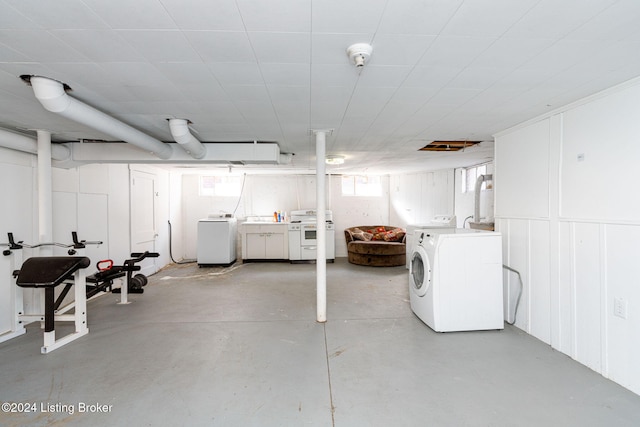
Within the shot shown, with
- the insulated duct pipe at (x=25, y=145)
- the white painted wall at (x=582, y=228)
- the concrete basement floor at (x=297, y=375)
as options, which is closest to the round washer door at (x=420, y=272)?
the concrete basement floor at (x=297, y=375)

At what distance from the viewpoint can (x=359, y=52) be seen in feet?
5.24

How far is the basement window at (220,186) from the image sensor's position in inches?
284

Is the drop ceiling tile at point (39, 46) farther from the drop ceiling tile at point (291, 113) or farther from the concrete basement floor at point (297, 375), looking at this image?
the concrete basement floor at point (297, 375)

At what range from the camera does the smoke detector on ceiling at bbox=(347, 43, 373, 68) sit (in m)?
1.57

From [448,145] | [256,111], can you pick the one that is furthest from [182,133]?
[448,145]

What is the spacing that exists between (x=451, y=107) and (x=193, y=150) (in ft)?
9.40

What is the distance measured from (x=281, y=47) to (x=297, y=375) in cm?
227

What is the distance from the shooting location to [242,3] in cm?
125

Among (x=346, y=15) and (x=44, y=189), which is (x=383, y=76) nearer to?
(x=346, y=15)

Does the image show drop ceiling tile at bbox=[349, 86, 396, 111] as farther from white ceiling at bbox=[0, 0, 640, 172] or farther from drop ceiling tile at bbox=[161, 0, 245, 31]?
drop ceiling tile at bbox=[161, 0, 245, 31]

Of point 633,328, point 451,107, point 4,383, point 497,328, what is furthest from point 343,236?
point 4,383

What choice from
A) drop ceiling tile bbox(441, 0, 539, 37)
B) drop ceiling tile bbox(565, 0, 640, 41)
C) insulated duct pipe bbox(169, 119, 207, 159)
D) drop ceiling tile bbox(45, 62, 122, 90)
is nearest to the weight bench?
insulated duct pipe bbox(169, 119, 207, 159)

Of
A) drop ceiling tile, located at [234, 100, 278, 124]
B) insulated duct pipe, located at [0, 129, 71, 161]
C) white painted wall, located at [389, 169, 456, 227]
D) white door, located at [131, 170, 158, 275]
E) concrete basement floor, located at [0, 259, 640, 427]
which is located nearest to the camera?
concrete basement floor, located at [0, 259, 640, 427]

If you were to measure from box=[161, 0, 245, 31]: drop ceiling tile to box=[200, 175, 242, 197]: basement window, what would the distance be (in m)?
6.07
